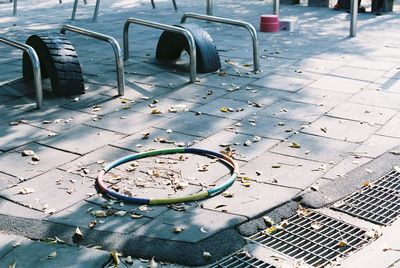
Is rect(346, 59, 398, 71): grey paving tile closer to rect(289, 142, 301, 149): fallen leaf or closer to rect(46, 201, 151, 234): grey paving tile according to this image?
rect(289, 142, 301, 149): fallen leaf

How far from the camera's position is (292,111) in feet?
19.9

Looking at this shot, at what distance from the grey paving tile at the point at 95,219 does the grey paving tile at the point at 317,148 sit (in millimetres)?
1540

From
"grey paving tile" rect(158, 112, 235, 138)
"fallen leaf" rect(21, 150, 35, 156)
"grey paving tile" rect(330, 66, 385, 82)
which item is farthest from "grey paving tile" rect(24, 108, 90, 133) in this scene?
"grey paving tile" rect(330, 66, 385, 82)

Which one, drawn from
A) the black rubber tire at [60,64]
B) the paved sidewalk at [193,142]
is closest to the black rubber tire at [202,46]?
the paved sidewalk at [193,142]

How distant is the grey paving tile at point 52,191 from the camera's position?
4203 mm

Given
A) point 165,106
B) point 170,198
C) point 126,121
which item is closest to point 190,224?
point 170,198

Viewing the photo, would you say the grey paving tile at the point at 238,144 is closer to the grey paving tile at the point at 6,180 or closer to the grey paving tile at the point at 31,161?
the grey paving tile at the point at 31,161

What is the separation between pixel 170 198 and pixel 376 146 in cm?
188

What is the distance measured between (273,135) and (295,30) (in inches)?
201

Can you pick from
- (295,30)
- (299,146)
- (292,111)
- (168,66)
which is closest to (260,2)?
(295,30)

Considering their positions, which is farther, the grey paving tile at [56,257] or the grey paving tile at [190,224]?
the grey paving tile at [190,224]

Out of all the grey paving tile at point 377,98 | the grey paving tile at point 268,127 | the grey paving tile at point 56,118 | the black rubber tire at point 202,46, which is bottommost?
the grey paving tile at point 268,127

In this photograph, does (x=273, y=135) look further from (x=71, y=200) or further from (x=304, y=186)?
(x=71, y=200)

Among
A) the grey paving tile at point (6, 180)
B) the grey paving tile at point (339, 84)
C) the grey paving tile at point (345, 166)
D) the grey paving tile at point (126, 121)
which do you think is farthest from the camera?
the grey paving tile at point (339, 84)
